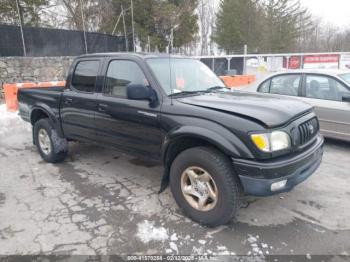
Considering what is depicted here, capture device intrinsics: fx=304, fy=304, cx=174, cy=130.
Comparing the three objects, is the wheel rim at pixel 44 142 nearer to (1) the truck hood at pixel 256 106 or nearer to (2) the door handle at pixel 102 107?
(2) the door handle at pixel 102 107

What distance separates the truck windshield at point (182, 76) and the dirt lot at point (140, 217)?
4.86ft

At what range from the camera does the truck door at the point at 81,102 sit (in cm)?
452

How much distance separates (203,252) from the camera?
2.95 m

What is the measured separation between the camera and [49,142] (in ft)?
17.8

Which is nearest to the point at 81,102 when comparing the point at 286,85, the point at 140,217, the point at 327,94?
the point at 140,217

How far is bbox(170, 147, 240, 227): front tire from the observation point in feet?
10.0

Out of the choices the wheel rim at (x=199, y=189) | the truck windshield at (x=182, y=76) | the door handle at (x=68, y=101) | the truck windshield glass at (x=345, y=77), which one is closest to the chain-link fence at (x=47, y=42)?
the door handle at (x=68, y=101)

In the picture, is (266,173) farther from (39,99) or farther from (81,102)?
(39,99)

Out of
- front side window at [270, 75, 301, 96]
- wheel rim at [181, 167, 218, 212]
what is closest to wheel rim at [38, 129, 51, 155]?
wheel rim at [181, 167, 218, 212]

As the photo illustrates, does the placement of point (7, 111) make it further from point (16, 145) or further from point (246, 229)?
point (246, 229)

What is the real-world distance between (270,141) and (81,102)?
2939mm

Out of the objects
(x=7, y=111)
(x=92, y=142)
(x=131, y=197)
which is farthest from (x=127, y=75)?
(x=7, y=111)

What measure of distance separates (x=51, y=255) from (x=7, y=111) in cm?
836

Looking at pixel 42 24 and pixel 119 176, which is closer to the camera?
pixel 119 176
